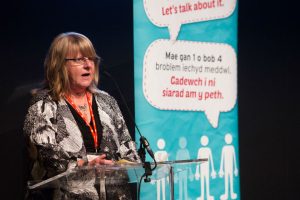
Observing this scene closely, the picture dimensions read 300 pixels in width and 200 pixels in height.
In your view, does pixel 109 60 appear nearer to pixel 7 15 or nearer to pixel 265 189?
pixel 7 15

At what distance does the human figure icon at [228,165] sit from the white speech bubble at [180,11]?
2.70 feet

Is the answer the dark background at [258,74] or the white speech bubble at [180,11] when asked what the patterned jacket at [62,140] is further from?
the white speech bubble at [180,11]

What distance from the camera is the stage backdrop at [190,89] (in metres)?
3.73

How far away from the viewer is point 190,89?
3.90 meters

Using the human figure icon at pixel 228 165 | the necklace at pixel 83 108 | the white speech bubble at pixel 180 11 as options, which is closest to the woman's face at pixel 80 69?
the necklace at pixel 83 108

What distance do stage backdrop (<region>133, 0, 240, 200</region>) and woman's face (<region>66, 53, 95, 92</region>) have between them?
73cm

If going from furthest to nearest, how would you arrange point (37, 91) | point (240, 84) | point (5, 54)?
1. point (240, 84)
2. point (5, 54)
3. point (37, 91)

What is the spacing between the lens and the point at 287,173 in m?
4.42

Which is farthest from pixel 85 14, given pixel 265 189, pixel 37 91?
pixel 265 189

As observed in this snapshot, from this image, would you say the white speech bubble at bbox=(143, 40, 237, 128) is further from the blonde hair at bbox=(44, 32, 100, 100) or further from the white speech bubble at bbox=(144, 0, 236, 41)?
the blonde hair at bbox=(44, 32, 100, 100)

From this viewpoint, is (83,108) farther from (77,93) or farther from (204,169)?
(204,169)

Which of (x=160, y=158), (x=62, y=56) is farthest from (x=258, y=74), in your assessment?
(x=62, y=56)

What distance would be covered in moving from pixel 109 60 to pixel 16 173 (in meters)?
0.87

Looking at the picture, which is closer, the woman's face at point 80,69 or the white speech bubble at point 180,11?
the woman's face at point 80,69
